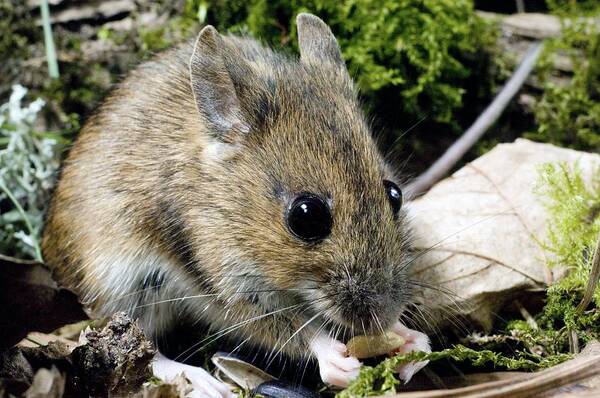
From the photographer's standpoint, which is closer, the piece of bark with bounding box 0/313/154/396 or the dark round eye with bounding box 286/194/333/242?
the piece of bark with bounding box 0/313/154/396

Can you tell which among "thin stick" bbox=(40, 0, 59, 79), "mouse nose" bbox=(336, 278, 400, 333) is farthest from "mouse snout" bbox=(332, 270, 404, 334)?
"thin stick" bbox=(40, 0, 59, 79)

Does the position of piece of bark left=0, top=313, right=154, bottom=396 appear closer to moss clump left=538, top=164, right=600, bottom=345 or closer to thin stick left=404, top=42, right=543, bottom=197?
moss clump left=538, top=164, right=600, bottom=345

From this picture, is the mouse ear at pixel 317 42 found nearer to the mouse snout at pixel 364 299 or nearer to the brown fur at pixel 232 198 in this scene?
the brown fur at pixel 232 198

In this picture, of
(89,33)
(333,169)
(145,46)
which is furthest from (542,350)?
(89,33)

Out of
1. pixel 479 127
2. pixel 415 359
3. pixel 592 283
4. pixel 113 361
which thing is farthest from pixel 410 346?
pixel 479 127

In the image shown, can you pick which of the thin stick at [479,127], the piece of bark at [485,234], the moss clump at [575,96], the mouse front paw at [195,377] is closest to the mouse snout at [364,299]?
the piece of bark at [485,234]

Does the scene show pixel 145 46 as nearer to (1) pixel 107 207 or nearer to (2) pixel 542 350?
(1) pixel 107 207

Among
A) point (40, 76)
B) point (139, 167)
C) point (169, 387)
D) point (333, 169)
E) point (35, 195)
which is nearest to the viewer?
point (169, 387)
